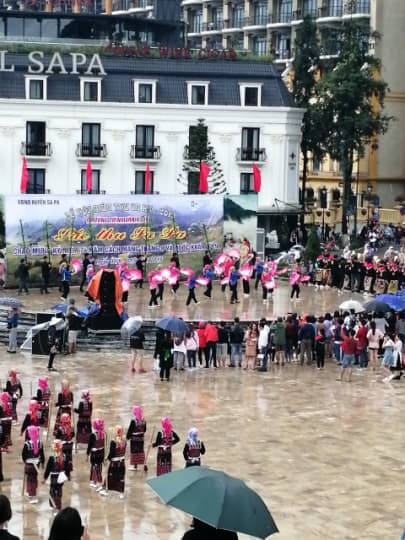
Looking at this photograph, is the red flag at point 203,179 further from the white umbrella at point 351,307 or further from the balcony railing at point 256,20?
the balcony railing at point 256,20

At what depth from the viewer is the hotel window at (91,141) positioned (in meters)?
63.4

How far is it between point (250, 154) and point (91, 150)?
7.95 metres

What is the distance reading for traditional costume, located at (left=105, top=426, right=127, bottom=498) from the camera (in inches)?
880

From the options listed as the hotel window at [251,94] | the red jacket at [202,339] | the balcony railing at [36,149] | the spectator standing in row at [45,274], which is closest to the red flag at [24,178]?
the balcony railing at [36,149]

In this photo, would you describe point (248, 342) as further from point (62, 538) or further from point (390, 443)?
point (62, 538)

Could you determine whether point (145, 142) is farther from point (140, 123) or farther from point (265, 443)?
point (265, 443)

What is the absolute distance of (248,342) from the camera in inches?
1411

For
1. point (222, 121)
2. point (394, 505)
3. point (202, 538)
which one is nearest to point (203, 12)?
point (222, 121)

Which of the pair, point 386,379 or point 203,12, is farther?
point 203,12

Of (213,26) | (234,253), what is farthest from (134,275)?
(213,26)

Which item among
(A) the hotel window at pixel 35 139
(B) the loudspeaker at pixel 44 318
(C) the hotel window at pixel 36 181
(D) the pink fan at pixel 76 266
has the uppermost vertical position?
(A) the hotel window at pixel 35 139

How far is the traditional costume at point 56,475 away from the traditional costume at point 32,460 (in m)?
0.36

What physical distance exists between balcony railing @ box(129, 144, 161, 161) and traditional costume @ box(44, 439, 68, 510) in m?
42.9

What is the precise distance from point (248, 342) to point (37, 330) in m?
6.25
